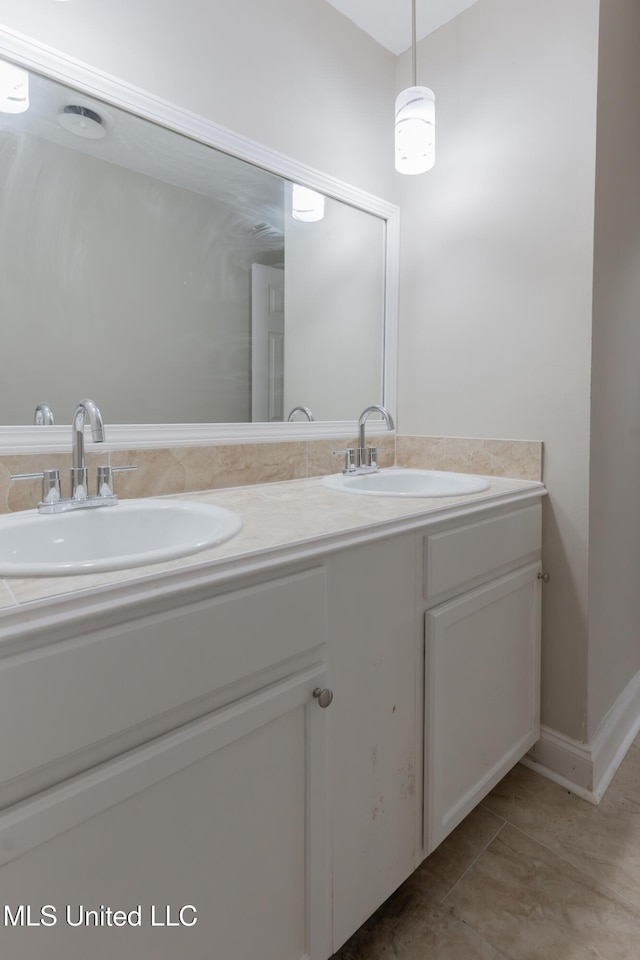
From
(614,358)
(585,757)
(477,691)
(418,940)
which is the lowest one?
(418,940)

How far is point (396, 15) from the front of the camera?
160cm

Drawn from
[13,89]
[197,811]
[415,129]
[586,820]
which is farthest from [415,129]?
[586,820]

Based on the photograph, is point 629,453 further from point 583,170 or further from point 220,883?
point 220,883

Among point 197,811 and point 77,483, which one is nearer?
point 197,811

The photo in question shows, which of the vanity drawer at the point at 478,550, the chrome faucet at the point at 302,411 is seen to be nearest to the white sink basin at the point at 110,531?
the vanity drawer at the point at 478,550

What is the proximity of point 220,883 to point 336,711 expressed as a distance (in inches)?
11.2

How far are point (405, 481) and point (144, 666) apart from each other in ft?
3.73

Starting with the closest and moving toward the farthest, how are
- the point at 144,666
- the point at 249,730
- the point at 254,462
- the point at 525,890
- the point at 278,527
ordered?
the point at 144,666, the point at 249,730, the point at 278,527, the point at 525,890, the point at 254,462

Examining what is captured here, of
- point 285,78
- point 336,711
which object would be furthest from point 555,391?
point 285,78

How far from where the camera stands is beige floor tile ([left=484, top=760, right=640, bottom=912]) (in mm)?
1166

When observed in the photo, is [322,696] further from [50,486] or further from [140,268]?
[140,268]

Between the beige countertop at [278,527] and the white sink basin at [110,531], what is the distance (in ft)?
0.19

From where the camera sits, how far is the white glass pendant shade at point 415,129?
1365 millimetres

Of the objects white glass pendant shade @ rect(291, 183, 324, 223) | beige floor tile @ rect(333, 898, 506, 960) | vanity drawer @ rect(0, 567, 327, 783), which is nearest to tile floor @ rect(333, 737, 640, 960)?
beige floor tile @ rect(333, 898, 506, 960)
